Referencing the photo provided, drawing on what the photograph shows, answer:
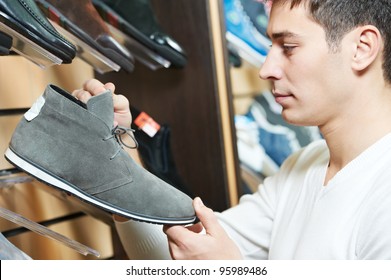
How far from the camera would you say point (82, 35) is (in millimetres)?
954

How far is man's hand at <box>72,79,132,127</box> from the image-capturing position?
0.85 metres

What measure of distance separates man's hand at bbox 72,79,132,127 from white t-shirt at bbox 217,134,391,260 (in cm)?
34

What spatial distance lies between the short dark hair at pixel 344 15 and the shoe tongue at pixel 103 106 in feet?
1.23

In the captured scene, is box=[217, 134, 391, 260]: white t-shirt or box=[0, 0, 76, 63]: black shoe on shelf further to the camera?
box=[217, 134, 391, 260]: white t-shirt

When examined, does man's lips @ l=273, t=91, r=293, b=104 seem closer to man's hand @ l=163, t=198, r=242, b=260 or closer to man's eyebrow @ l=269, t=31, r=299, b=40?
man's eyebrow @ l=269, t=31, r=299, b=40

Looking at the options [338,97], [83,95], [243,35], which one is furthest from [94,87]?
[243,35]

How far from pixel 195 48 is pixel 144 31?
236mm

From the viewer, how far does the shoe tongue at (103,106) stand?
79 cm

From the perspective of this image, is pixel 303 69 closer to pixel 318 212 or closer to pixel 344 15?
pixel 344 15

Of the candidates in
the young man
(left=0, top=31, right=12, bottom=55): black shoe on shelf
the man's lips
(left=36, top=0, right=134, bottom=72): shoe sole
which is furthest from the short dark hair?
(left=0, top=31, right=12, bottom=55): black shoe on shelf

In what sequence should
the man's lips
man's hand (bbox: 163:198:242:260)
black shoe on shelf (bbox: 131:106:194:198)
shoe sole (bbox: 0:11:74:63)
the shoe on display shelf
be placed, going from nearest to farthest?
shoe sole (bbox: 0:11:74:63) < man's hand (bbox: 163:198:242:260) < the man's lips < black shoe on shelf (bbox: 131:106:194:198) < the shoe on display shelf

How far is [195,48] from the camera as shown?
138 cm

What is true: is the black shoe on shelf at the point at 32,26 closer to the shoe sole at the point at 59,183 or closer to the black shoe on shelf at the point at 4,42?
the black shoe on shelf at the point at 4,42

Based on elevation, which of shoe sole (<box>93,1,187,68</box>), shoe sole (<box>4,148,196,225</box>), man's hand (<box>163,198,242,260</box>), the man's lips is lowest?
man's hand (<box>163,198,242,260</box>)
